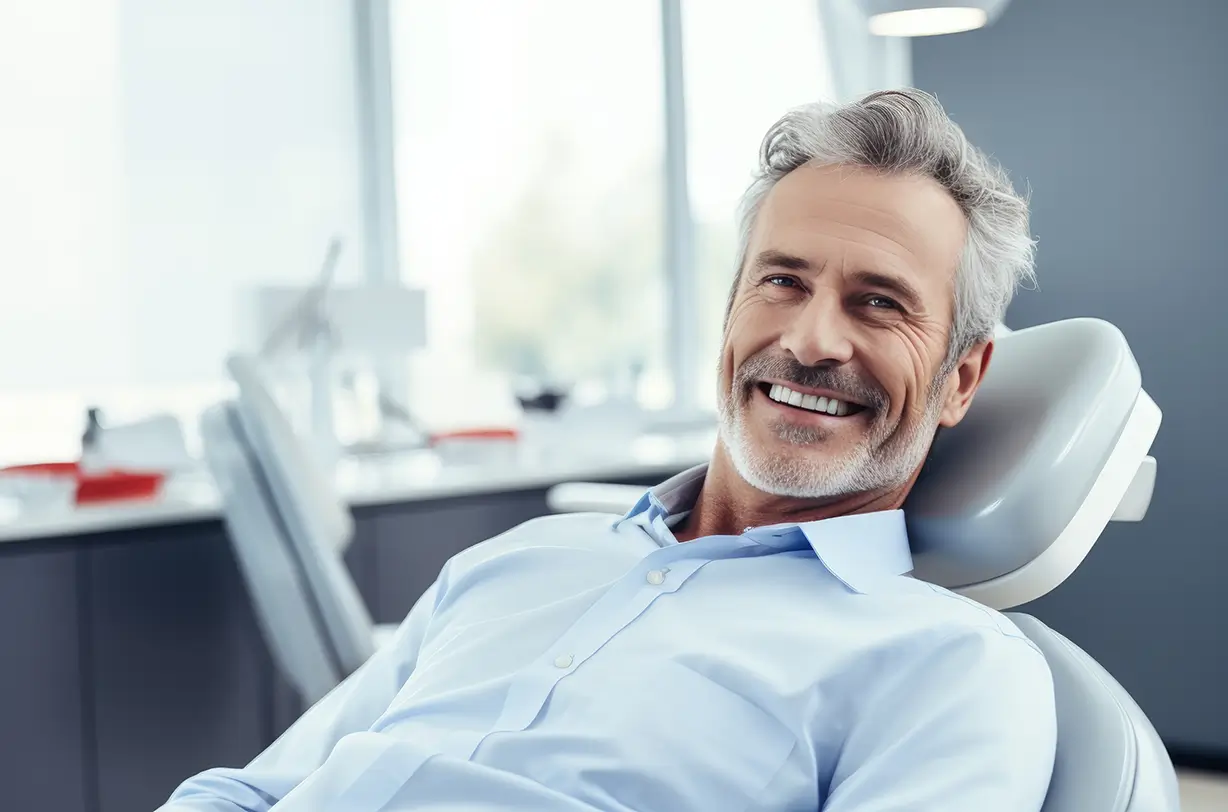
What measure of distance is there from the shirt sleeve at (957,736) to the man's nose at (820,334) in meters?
0.32

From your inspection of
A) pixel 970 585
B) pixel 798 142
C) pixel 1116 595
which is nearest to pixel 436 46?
pixel 1116 595

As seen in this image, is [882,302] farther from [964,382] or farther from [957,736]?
[957,736]

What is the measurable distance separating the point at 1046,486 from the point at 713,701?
391 millimetres

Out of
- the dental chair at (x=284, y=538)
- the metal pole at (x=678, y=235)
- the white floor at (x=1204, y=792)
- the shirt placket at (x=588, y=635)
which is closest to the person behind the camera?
the shirt placket at (x=588, y=635)

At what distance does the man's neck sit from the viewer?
1.39 meters

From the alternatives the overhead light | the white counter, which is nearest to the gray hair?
the overhead light

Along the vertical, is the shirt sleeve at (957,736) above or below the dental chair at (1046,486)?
below

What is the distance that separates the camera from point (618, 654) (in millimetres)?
1207

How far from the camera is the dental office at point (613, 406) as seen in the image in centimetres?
116

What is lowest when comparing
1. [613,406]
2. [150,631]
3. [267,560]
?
[150,631]

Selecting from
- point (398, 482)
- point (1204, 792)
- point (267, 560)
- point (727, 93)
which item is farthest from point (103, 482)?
point (727, 93)

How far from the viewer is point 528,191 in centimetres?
460

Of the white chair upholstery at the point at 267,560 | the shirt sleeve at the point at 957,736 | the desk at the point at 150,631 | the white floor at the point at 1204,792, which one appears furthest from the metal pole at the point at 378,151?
the shirt sleeve at the point at 957,736

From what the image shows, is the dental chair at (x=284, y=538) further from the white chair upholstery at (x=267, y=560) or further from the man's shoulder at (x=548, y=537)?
the man's shoulder at (x=548, y=537)
